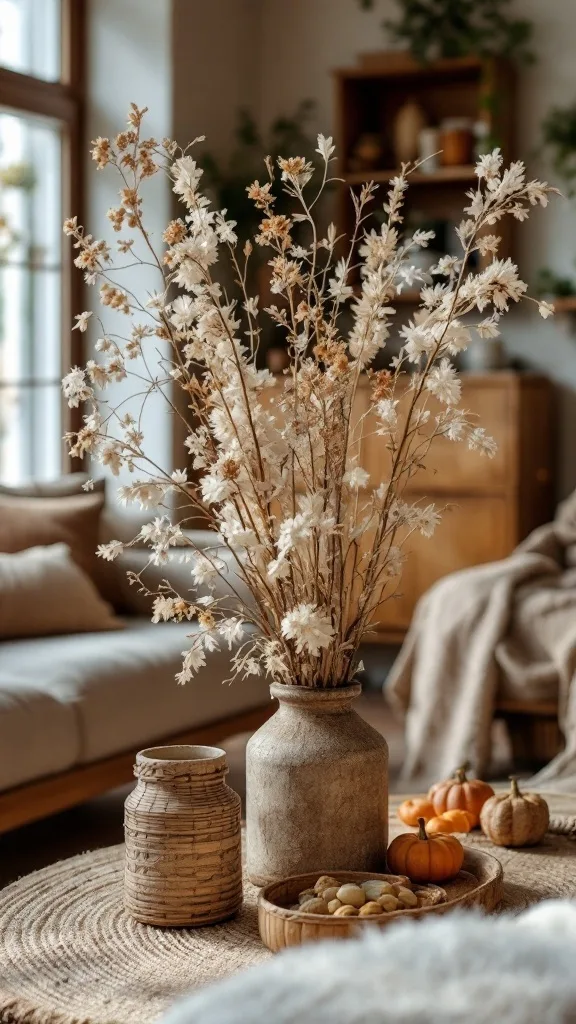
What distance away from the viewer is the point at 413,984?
0.67m

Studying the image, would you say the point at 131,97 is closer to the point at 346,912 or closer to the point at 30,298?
the point at 30,298

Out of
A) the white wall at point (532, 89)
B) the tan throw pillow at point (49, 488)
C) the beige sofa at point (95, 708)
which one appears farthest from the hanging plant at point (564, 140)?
the beige sofa at point (95, 708)

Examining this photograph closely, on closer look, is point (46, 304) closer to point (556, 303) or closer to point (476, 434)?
point (556, 303)

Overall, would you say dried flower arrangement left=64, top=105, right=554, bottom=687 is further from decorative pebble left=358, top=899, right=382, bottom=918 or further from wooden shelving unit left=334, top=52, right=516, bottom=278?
wooden shelving unit left=334, top=52, right=516, bottom=278

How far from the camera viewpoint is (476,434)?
1.61 m

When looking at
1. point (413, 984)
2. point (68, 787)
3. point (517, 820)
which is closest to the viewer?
point (413, 984)

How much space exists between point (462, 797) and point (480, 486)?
2.90 meters

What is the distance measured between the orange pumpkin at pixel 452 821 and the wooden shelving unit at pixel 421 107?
11.6 feet

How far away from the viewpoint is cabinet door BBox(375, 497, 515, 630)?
16.0ft

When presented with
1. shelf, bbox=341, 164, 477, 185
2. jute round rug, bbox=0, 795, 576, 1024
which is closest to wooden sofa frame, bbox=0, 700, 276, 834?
jute round rug, bbox=0, 795, 576, 1024

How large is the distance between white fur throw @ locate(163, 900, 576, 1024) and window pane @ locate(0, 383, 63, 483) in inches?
167

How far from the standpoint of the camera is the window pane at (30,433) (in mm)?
4836

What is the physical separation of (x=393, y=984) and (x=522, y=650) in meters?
3.14

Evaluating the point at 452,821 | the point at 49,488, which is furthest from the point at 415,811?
the point at 49,488
